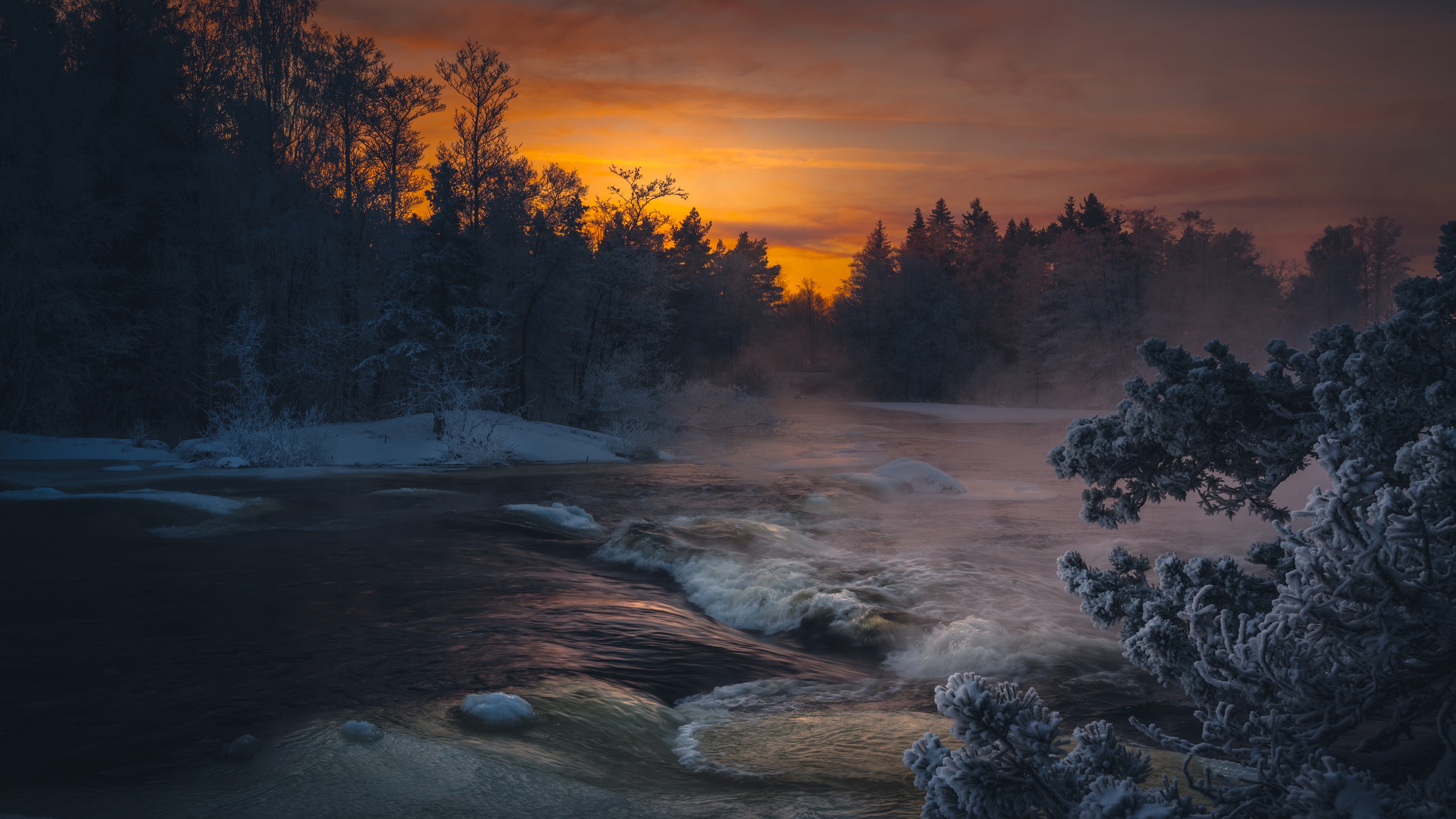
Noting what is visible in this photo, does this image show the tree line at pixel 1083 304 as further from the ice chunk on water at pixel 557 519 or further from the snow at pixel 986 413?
the ice chunk on water at pixel 557 519

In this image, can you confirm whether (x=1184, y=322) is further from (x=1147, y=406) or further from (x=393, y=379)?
(x=1147, y=406)

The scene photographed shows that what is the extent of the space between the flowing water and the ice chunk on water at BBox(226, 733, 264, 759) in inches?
3.4

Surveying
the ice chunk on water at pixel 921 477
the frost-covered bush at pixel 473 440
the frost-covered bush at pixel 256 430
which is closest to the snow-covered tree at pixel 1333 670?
the ice chunk on water at pixel 921 477

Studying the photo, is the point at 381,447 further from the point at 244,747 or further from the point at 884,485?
the point at 244,747

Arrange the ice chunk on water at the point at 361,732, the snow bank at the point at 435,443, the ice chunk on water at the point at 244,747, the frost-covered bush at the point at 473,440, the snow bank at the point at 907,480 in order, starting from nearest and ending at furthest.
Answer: the ice chunk on water at the point at 244,747 → the ice chunk on water at the point at 361,732 → the snow bank at the point at 907,480 → the snow bank at the point at 435,443 → the frost-covered bush at the point at 473,440

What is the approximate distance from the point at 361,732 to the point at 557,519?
10.0 meters

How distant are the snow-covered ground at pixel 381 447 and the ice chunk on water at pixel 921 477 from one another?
989 cm

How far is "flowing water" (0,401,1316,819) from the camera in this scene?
15.6ft

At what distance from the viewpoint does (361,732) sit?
528 centimetres

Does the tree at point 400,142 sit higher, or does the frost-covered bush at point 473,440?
the tree at point 400,142

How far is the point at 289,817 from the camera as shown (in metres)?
4.12

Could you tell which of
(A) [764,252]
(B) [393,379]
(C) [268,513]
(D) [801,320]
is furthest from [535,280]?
(D) [801,320]

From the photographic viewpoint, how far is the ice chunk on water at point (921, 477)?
19.6m

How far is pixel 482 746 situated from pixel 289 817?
1.27m
